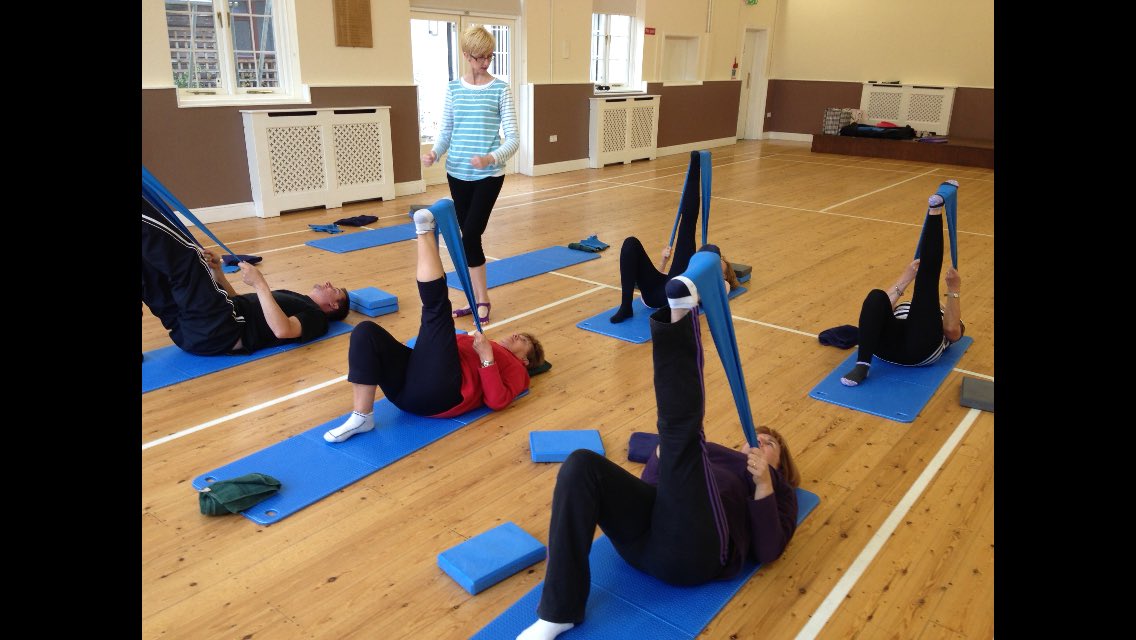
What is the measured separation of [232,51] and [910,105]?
1065 centimetres

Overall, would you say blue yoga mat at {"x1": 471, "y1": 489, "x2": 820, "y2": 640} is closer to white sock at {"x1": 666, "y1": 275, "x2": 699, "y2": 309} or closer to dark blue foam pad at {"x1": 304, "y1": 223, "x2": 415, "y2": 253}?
white sock at {"x1": 666, "y1": 275, "x2": 699, "y2": 309}

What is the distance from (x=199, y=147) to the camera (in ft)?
20.0

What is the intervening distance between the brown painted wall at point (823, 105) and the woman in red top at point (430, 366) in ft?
37.7

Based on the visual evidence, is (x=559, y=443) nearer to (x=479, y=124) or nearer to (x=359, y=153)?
(x=479, y=124)

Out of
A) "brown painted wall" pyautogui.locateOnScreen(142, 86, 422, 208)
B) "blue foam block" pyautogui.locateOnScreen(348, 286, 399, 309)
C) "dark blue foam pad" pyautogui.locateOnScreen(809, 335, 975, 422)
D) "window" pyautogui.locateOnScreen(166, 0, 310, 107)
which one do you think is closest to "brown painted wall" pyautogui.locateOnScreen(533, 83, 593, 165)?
"brown painted wall" pyautogui.locateOnScreen(142, 86, 422, 208)

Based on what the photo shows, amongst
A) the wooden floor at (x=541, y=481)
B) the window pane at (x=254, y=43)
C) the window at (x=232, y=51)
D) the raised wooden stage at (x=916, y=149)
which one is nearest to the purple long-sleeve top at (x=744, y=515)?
the wooden floor at (x=541, y=481)

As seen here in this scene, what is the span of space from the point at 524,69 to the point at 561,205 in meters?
2.29

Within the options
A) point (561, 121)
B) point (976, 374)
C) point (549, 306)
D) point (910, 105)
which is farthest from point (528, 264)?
point (910, 105)

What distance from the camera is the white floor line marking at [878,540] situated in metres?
1.95

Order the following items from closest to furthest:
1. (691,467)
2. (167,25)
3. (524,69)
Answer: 1. (691,467)
2. (167,25)
3. (524,69)

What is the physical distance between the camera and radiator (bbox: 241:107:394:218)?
639 centimetres

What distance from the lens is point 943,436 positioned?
2.96 meters
